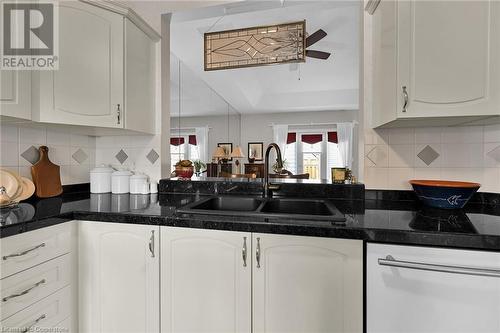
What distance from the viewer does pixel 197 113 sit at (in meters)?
6.67

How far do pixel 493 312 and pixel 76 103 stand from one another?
206 cm

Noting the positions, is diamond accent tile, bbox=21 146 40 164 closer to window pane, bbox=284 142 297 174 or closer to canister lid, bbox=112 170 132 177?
canister lid, bbox=112 170 132 177

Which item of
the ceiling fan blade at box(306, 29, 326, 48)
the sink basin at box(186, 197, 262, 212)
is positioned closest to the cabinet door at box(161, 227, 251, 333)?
the sink basin at box(186, 197, 262, 212)

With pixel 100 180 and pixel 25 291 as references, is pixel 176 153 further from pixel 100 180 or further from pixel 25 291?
pixel 25 291

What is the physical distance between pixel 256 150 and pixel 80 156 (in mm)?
5274

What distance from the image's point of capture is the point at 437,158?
4.86 ft

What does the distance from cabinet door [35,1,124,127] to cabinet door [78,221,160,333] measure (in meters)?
0.63

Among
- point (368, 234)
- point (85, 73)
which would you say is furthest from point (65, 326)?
point (368, 234)

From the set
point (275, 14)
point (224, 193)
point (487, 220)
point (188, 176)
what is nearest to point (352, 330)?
point (487, 220)

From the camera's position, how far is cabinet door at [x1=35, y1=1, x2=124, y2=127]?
1351 millimetres

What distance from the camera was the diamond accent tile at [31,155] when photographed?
1.53 metres

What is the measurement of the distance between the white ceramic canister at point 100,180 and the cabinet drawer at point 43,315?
0.76 m

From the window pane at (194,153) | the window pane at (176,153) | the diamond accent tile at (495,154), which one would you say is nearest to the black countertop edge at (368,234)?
the diamond accent tile at (495,154)

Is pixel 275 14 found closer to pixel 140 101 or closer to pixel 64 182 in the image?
pixel 140 101
